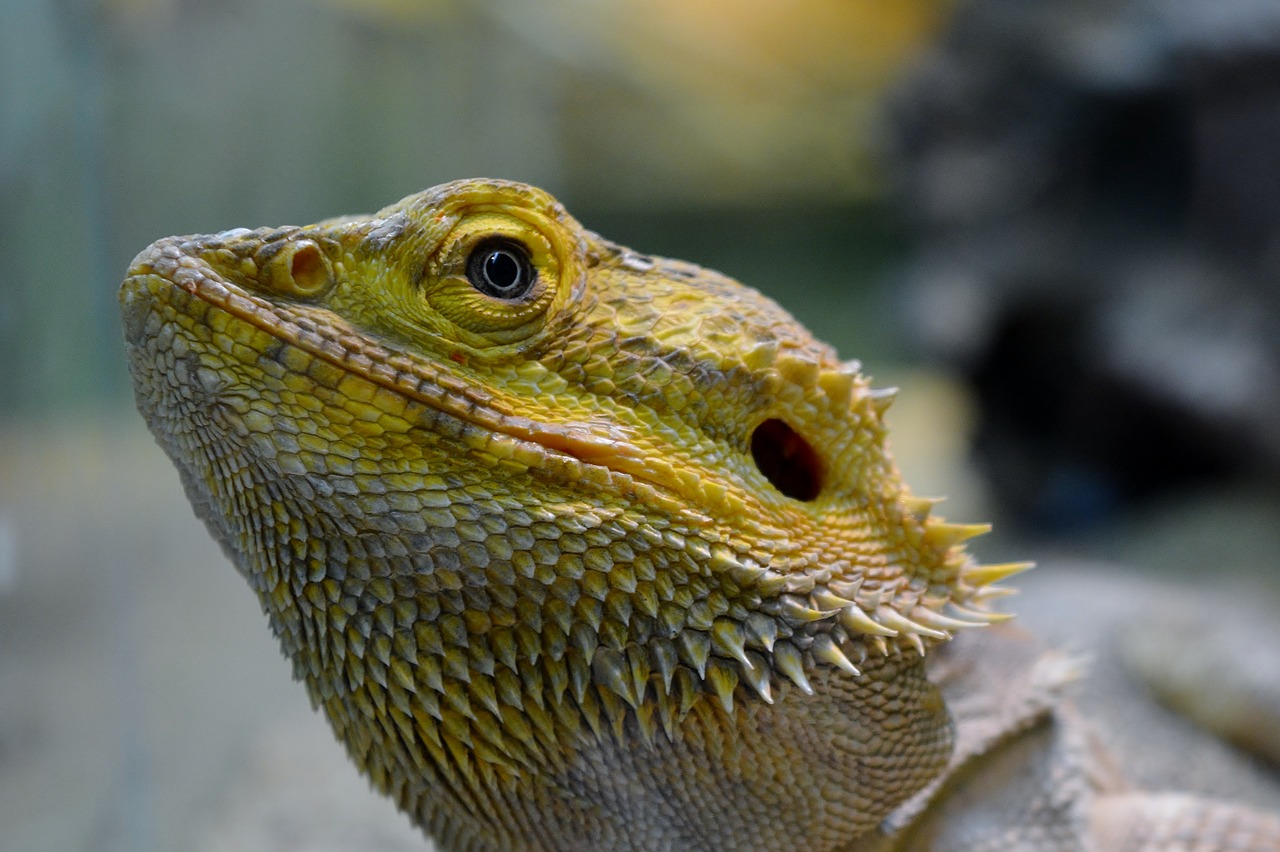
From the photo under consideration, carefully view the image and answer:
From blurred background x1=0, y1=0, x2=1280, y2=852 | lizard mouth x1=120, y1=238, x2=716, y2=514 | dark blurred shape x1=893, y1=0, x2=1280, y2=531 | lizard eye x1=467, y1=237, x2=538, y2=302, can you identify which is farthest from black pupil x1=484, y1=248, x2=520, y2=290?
dark blurred shape x1=893, y1=0, x2=1280, y2=531

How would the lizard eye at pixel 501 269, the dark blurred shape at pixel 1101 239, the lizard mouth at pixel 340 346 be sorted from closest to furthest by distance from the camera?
1. the lizard mouth at pixel 340 346
2. the lizard eye at pixel 501 269
3. the dark blurred shape at pixel 1101 239

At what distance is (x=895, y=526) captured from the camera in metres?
1.53

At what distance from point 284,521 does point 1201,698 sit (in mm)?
2581

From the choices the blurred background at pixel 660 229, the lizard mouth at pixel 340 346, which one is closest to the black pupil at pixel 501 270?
the lizard mouth at pixel 340 346

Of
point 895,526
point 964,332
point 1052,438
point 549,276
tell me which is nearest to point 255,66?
point 549,276

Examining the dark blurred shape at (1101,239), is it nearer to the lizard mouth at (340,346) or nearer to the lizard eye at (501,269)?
the lizard eye at (501,269)

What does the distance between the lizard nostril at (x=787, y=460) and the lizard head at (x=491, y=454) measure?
0.06 meters

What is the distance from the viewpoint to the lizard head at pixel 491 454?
122cm

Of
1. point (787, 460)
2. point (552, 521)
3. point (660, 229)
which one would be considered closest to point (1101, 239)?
point (660, 229)

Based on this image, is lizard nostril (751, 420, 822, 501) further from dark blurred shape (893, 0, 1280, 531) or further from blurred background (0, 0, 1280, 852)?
dark blurred shape (893, 0, 1280, 531)

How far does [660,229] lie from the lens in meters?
8.87

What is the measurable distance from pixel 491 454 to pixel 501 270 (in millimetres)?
252

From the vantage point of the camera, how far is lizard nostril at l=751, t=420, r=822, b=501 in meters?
1.51

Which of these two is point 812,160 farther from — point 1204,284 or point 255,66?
point 255,66
